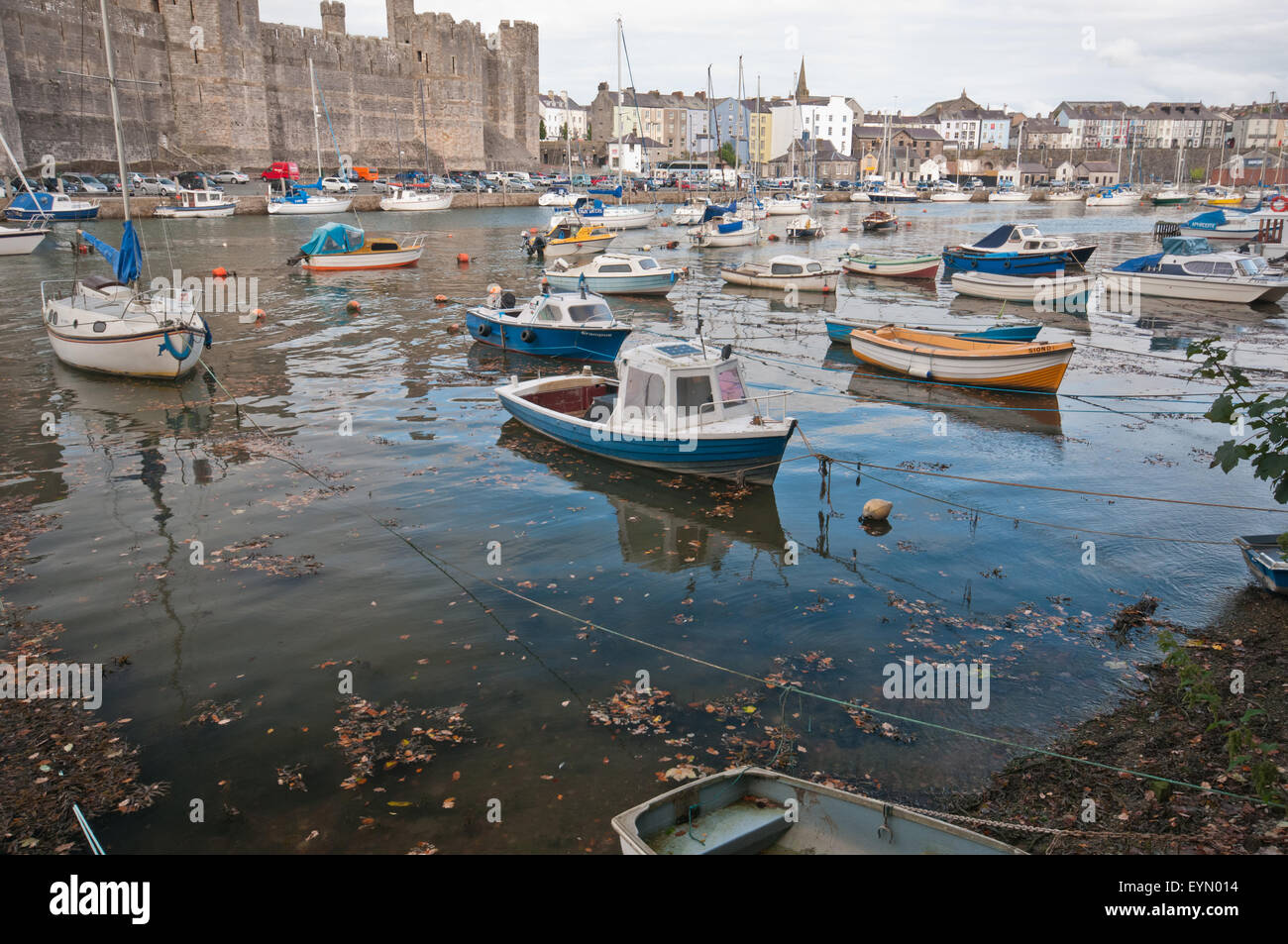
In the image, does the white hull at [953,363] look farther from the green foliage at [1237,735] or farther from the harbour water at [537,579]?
the green foliage at [1237,735]

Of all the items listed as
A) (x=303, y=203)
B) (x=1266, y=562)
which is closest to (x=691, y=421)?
(x=1266, y=562)

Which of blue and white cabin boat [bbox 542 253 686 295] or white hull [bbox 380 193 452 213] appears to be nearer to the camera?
blue and white cabin boat [bbox 542 253 686 295]

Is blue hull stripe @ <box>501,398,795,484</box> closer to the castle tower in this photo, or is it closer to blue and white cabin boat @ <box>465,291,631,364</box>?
blue and white cabin boat @ <box>465,291,631,364</box>

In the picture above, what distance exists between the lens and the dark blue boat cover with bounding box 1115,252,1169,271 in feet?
113

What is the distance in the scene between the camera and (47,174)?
63.2 meters

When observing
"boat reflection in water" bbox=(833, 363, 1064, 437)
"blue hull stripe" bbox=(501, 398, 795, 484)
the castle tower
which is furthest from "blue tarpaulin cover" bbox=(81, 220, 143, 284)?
the castle tower

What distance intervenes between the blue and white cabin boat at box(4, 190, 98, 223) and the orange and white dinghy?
50248 millimetres

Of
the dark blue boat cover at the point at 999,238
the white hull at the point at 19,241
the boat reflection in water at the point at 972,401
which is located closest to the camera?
the boat reflection in water at the point at 972,401

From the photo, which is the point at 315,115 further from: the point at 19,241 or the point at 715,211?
the point at 19,241

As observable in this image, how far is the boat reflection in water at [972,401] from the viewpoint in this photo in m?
18.8

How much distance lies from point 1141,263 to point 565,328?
2600cm

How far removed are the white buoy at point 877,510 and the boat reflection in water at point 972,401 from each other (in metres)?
6.62

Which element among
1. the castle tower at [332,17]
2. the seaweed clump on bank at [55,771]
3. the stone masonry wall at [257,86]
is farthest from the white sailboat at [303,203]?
the seaweed clump on bank at [55,771]
